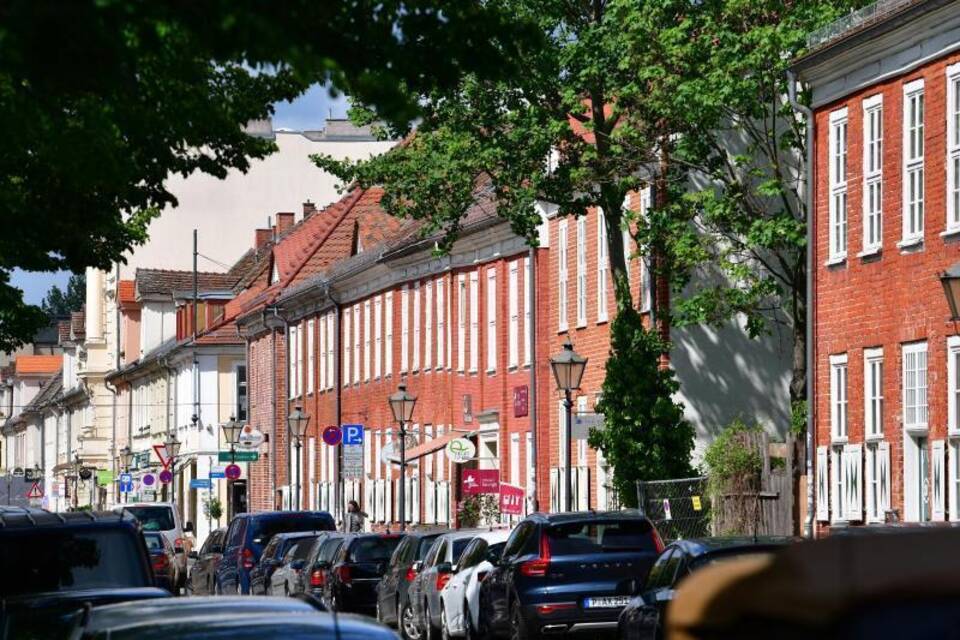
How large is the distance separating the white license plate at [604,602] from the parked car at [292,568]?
1056cm

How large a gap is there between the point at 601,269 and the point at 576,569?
22.5 m

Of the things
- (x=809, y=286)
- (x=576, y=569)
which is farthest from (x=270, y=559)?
(x=576, y=569)

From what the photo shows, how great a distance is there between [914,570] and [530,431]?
43.9 m

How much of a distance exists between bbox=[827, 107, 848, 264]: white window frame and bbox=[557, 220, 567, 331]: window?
15.0 m

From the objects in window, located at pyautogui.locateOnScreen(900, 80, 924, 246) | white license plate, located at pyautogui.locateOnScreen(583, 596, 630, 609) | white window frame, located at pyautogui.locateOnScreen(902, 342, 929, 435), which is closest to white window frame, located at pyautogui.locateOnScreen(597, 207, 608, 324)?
window, located at pyautogui.locateOnScreen(900, 80, 924, 246)

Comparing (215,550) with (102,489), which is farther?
(102,489)

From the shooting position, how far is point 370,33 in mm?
10484

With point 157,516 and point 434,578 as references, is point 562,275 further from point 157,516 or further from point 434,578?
point 434,578

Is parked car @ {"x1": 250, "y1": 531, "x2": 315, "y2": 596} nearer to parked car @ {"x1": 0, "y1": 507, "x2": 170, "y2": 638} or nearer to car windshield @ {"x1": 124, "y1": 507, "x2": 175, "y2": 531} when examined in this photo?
car windshield @ {"x1": 124, "y1": 507, "x2": 175, "y2": 531}

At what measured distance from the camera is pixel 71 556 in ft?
53.4

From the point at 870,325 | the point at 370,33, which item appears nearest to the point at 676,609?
the point at 370,33

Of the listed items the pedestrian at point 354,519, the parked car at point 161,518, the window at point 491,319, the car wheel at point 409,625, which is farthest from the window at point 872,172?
the window at point 491,319

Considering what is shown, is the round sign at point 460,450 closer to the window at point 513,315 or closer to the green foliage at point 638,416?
the window at point 513,315

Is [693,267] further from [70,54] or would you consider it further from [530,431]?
[70,54]
